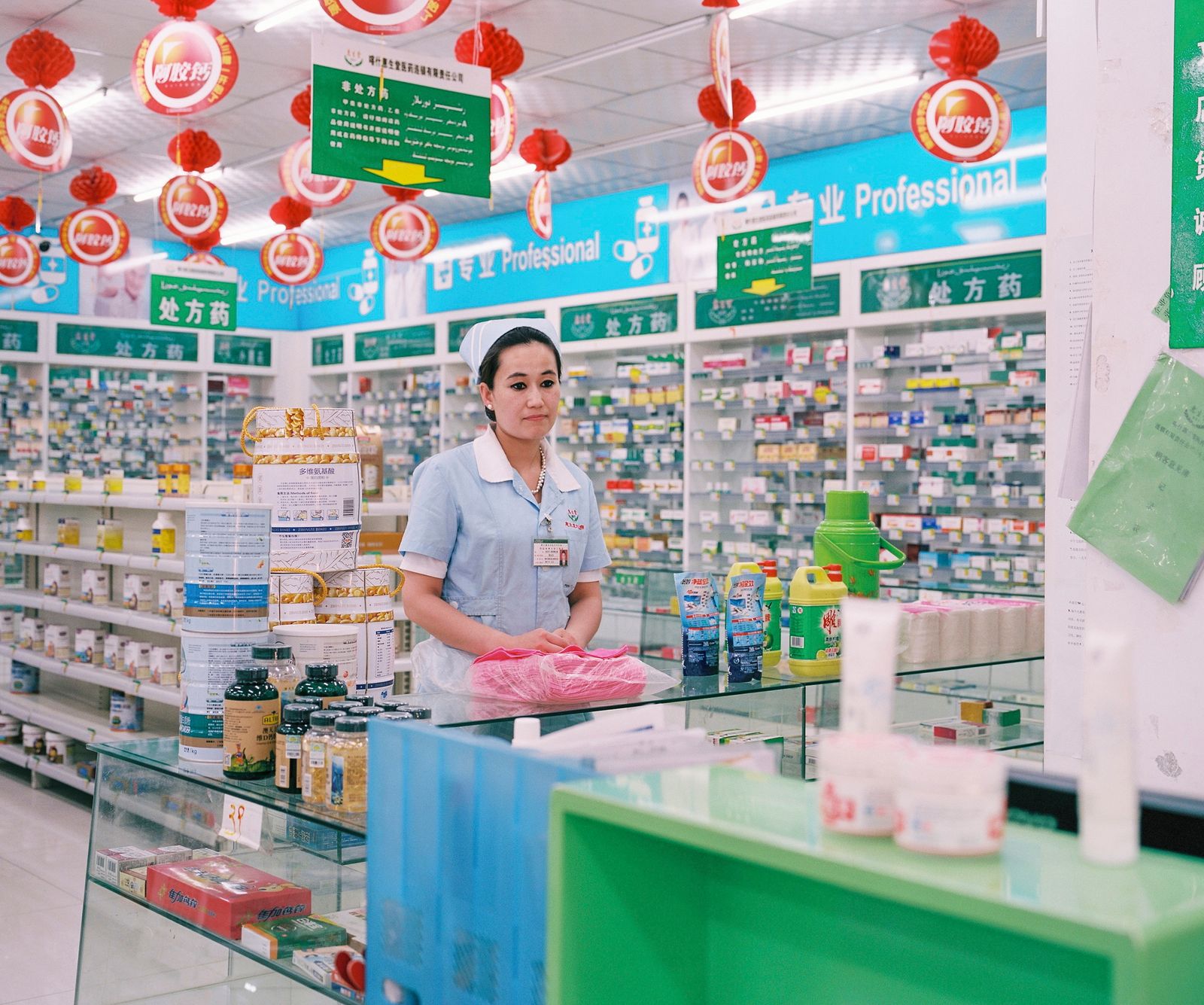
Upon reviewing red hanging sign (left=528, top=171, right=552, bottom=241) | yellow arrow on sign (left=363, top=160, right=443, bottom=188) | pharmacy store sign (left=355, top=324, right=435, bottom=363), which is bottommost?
yellow arrow on sign (left=363, top=160, right=443, bottom=188)

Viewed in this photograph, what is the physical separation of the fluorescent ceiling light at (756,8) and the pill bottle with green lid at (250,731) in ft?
19.0

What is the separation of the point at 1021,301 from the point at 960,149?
4.87ft

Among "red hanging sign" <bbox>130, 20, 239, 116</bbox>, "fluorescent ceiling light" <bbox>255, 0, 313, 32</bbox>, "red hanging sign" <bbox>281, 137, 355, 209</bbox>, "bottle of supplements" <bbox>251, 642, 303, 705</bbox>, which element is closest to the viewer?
"bottle of supplements" <bbox>251, 642, 303, 705</bbox>

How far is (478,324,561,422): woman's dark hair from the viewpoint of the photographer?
330 cm

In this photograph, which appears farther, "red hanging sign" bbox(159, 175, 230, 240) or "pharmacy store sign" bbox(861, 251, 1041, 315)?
"red hanging sign" bbox(159, 175, 230, 240)

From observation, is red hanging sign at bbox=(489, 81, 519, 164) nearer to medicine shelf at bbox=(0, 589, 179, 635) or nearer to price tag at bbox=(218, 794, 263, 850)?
medicine shelf at bbox=(0, 589, 179, 635)

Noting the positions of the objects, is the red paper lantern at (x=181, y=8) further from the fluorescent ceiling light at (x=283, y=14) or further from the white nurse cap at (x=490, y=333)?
the white nurse cap at (x=490, y=333)

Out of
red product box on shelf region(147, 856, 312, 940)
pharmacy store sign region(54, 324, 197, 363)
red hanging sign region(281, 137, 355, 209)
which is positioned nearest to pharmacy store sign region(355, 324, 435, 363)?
pharmacy store sign region(54, 324, 197, 363)

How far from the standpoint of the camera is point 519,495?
11.0 ft

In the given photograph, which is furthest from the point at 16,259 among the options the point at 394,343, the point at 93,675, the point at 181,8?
the point at 181,8

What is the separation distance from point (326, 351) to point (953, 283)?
26.4 feet

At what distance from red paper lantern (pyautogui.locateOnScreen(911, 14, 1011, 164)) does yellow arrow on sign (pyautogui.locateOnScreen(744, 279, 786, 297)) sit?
4.31 ft

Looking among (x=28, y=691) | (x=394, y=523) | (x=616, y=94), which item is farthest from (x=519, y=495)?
(x=616, y=94)

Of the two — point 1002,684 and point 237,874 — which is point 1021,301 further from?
point 237,874
